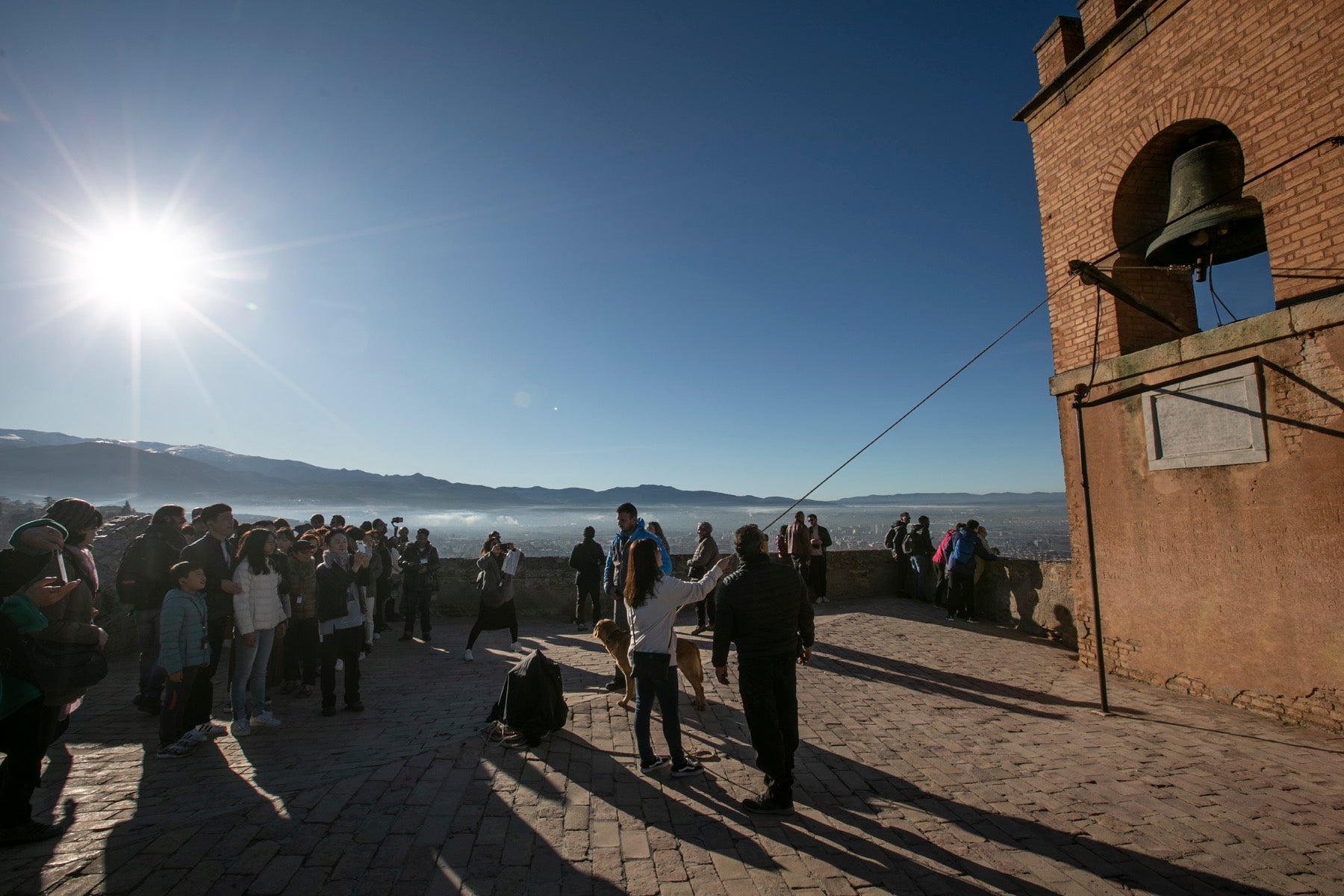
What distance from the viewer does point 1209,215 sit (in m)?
5.41

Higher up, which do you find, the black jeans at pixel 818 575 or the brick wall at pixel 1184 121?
the brick wall at pixel 1184 121

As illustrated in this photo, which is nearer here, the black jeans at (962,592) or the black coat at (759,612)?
the black coat at (759,612)

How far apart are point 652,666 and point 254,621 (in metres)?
3.83

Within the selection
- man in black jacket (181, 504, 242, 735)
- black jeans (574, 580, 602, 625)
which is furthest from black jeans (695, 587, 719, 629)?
man in black jacket (181, 504, 242, 735)

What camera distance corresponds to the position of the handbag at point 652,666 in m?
4.20

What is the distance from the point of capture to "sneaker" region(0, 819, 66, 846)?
3219mm

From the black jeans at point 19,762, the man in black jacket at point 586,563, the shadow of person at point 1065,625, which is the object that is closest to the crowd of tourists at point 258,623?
the black jeans at point 19,762

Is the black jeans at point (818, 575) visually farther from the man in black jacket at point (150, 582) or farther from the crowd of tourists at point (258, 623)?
the man in black jacket at point (150, 582)

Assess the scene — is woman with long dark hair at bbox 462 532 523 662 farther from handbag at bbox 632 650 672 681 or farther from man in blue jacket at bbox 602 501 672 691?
handbag at bbox 632 650 672 681

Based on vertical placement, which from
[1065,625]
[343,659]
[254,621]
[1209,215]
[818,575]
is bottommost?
[1065,625]

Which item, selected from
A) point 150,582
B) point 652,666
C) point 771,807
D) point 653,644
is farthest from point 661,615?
point 150,582

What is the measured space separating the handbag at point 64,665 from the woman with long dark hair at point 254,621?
61.5 inches

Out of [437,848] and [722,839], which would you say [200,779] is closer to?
[437,848]

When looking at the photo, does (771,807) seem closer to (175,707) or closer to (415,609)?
(175,707)
